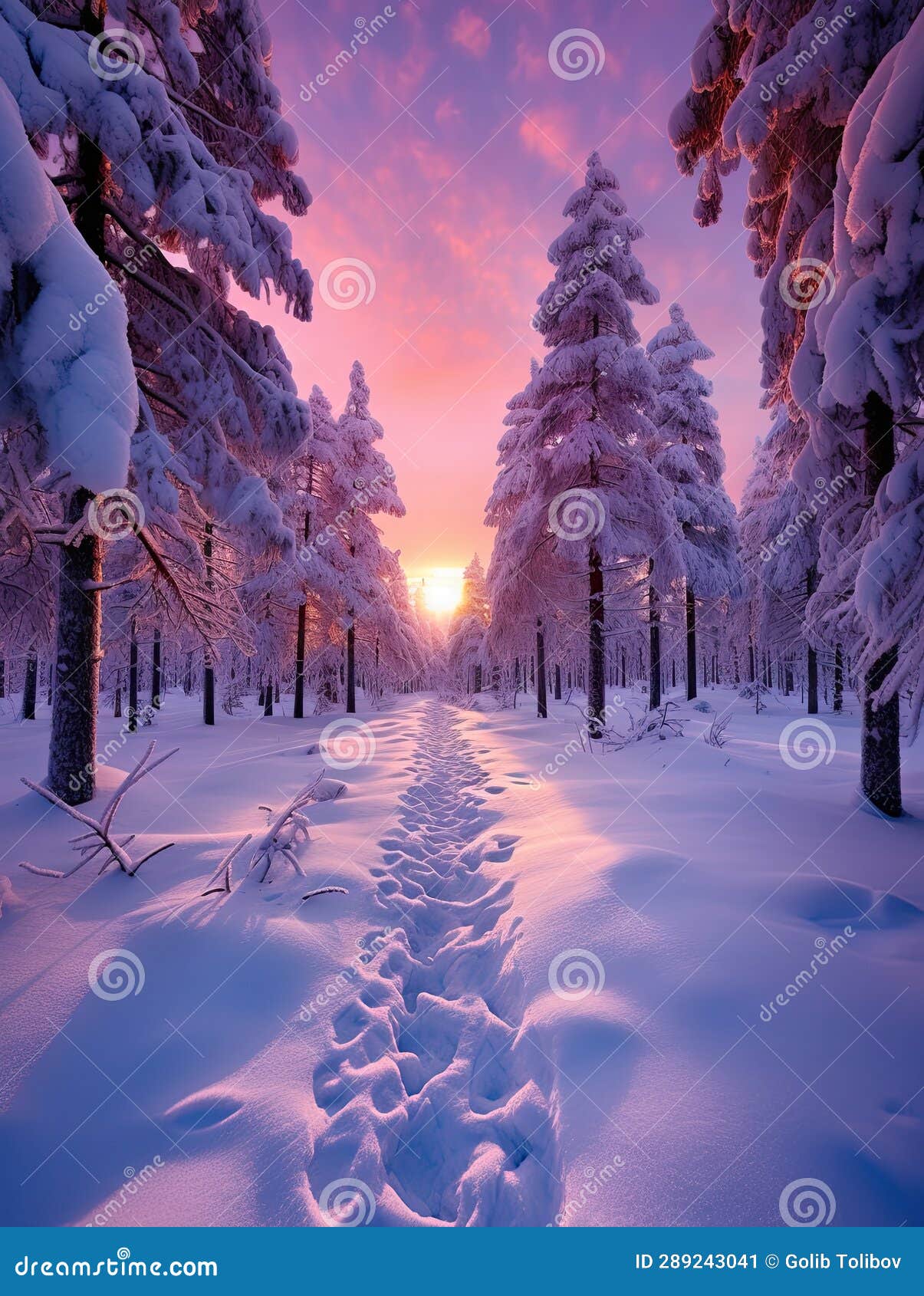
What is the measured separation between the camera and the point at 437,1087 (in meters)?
2.31

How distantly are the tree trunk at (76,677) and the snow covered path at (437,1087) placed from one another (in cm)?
387

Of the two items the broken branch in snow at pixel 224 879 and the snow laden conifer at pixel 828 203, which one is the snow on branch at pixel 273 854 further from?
the snow laden conifer at pixel 828 203

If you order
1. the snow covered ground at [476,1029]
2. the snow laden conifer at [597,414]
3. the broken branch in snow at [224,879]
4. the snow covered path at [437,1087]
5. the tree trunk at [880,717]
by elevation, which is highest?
the snow laden conifer at [597,414]

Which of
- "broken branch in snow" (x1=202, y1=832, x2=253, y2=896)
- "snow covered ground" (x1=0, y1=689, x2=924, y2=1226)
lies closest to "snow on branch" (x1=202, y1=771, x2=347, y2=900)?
"broken branch in snow" (x1=202, y1=832, x2=253, y2=896)

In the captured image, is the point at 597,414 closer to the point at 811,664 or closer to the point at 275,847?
the point at 275,847

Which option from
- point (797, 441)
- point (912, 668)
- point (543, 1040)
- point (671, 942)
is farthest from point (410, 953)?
point (797, 441)

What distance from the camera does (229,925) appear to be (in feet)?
10.9

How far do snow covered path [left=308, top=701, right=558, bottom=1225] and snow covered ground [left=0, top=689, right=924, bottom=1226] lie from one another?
12 millimetres

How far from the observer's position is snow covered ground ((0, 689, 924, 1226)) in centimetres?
176

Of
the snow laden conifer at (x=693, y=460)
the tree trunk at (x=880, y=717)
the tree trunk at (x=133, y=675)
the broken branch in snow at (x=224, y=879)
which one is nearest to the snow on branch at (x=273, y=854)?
the broken branch in snow at (x=224, y=879)

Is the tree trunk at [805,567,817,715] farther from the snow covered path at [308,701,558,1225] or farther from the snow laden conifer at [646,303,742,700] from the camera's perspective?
the snow covered path at [308,701,558,1225]

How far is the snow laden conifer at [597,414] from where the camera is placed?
10.7 m

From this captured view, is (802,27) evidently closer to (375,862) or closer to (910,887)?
(910,887)

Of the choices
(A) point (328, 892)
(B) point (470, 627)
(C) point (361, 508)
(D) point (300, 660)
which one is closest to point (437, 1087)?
(A) point (328, 892)
